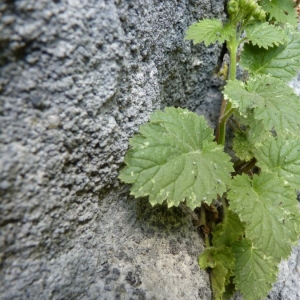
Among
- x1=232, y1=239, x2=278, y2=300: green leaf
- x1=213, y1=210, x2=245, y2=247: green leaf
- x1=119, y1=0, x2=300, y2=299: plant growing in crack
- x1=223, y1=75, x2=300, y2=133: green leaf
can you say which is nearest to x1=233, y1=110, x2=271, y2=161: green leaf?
x1=119, y1=0, x2=300, y2=299: plant growing in crack

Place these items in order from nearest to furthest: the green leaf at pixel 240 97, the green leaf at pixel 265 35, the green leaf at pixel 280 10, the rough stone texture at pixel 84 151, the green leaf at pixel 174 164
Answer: the rough stone texture at pixel 84 151
the green leaf at pixel 174 164
the green leaf at pixel 240 97
the green leaf at pixel 265 35
the green leaf at pixel 280 10

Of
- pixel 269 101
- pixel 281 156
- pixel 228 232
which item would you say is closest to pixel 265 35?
pixel 269 101

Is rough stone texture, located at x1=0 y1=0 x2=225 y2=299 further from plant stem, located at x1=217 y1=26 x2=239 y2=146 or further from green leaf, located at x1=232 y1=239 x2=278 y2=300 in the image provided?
plant stem, located at x1=217 y1=26 x2=239 y2=146

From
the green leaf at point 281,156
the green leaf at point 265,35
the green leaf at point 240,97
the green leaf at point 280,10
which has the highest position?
the green leaf at point 280,10

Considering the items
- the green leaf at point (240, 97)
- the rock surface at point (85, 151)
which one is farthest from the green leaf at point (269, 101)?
the rock surface at point (85, 151)

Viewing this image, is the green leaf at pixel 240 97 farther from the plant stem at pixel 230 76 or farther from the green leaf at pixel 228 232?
the green leaf at pixel 228 232

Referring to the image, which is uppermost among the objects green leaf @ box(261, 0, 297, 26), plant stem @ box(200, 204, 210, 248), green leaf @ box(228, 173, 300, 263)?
green leaf @ box(261, 0, 297, 26)

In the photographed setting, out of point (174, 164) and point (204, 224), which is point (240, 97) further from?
point (204, 224)
